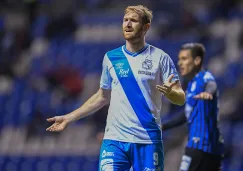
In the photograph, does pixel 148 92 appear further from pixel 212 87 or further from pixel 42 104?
pixel 42 104

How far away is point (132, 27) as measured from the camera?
607 cm

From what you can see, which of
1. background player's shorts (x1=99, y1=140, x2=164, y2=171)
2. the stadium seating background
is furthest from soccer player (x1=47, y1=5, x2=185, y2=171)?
the stadium seating background

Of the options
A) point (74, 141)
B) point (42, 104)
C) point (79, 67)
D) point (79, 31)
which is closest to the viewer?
point (74, 141)

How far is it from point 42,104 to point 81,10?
4392mm

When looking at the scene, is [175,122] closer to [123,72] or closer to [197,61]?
[197,61]

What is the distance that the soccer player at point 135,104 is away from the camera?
5980 mm

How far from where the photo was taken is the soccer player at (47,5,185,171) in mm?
5980

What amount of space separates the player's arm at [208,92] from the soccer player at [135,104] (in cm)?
99

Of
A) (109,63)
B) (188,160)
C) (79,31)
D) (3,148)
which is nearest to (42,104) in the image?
(3,148)

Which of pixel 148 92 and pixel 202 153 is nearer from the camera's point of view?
pixel 148 92

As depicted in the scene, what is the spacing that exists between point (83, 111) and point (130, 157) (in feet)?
1.96

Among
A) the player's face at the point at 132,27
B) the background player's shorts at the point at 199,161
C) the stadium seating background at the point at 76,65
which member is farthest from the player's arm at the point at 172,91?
the stadium seating background at the point at 76,65

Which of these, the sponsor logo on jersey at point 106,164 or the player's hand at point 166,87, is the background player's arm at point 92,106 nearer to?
the sponsor logo on jersey at point 106,164

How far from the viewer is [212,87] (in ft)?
24.3
